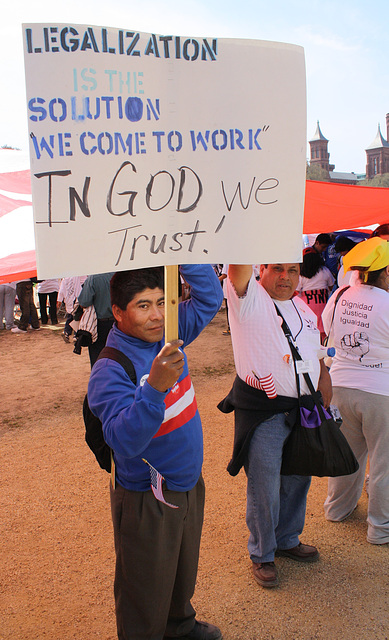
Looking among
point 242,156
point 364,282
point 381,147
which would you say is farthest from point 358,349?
point 381,147

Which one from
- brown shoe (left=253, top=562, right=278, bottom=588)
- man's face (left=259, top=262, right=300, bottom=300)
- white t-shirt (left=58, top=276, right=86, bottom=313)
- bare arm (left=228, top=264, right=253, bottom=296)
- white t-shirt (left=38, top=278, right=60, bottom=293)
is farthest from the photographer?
white t-shirt (left=38, top=278, right=60, bottom=293)

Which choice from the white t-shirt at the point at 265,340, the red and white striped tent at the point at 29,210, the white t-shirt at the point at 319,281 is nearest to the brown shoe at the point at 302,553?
the white t-shirt at the point at 265,340

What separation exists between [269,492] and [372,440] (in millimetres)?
888

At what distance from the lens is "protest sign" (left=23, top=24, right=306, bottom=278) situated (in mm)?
1612

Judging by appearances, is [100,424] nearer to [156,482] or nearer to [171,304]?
[156,482]

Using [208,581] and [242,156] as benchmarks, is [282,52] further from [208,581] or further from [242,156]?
[208,581]

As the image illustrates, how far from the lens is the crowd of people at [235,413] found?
208cm

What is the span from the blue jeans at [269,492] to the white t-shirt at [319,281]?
4281 millimetres

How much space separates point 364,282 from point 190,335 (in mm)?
1479

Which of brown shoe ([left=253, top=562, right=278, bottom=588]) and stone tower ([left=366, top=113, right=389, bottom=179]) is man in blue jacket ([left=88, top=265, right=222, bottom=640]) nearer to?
brown shoe ([left=253, top=562, right=278, bottom=588])

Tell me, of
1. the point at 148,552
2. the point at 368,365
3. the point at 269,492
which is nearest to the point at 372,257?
the point at 368,365

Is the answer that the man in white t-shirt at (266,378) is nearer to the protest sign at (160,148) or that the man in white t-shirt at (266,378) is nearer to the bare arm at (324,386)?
the bare arm at (324,386)

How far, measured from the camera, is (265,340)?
2809mm

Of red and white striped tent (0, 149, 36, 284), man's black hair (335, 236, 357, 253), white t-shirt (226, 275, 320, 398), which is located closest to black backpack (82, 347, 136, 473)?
red and white striped tent (0, 149, 36, 284)
